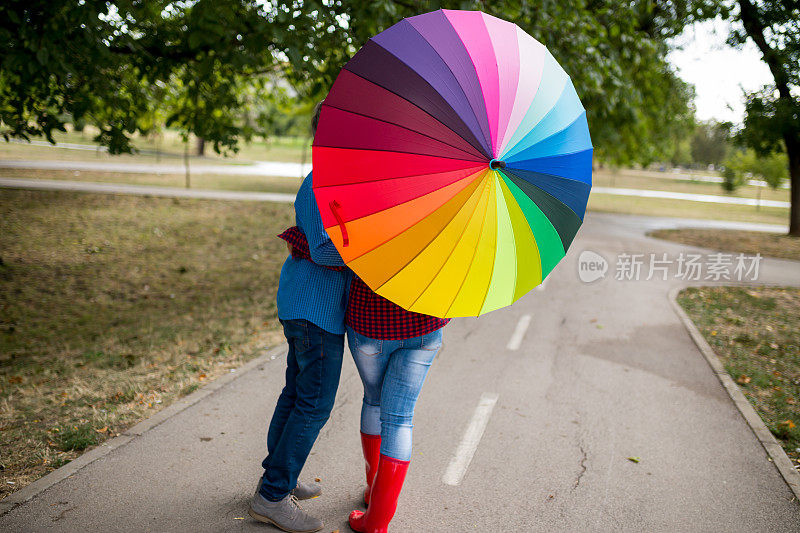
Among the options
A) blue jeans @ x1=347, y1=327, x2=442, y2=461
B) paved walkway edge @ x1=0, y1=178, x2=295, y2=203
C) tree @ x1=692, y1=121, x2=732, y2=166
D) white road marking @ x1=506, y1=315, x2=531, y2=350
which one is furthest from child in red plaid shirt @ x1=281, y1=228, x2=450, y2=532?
tree @ x1=692, y1=121, x2=732, y2=166

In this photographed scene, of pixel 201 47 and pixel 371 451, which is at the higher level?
pixel 201 47

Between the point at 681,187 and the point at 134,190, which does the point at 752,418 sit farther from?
the point at 681,187

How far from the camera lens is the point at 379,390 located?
3.10 meters

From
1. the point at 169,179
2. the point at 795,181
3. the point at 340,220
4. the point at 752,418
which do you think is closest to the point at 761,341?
the point at 752,418

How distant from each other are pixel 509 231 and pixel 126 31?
7.15 meters

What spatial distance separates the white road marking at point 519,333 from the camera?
273 inches

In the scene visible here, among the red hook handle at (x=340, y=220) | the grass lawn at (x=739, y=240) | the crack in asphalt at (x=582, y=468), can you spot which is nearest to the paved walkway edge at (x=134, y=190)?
the grass lawn at (x=739, y=240)

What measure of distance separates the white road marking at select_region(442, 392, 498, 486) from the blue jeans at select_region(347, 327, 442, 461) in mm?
1057

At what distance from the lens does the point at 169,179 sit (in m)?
22.9

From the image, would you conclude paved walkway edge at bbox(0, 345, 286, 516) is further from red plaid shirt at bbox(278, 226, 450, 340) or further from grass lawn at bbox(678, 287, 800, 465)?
grass lawn at bbox(678, 287, 800, 465)

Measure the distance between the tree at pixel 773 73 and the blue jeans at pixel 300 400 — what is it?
56.7 ft

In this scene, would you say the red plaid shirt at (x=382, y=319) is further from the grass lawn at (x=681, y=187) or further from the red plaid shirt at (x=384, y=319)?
the grass lawn at (x=681, y=187)

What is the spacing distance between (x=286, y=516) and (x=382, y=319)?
120cm

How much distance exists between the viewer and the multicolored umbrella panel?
221 cm
